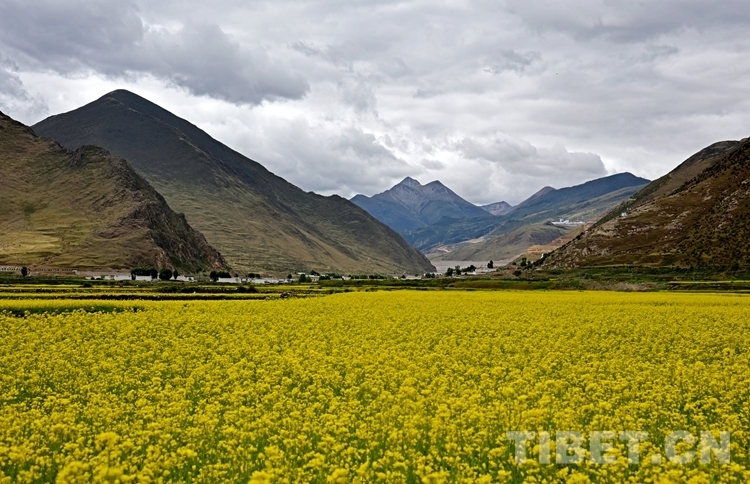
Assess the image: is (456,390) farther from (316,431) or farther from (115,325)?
(115,325)

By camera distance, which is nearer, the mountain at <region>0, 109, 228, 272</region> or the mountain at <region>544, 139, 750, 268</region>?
the mountain at <region>544, 139, 750, 268</region>

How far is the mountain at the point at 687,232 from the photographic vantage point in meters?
119

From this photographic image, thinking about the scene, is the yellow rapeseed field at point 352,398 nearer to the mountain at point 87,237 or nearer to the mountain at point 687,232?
the mountain at point 687,232

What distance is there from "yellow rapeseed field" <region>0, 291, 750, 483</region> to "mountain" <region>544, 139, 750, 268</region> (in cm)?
10257

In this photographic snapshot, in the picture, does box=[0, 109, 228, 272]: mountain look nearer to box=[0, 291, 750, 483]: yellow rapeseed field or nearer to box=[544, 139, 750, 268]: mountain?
box=[544, 139, 750, 268]: mountain

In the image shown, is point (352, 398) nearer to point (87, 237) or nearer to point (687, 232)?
point (687, 232)

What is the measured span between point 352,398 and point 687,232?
14395cm

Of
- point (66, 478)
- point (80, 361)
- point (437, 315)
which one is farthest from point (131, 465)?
point (437, 315)

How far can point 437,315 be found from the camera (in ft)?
121

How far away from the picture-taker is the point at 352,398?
15.8 m

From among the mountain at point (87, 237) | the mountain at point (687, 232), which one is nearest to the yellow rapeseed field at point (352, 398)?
the mountain at point (687, 232)

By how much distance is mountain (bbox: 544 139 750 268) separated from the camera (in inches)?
4702

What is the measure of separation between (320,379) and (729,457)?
10691mm

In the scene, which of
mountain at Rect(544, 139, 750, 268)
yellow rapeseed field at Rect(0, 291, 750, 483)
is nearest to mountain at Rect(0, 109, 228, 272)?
mountain at Rect(544, 139, 750, 268)
